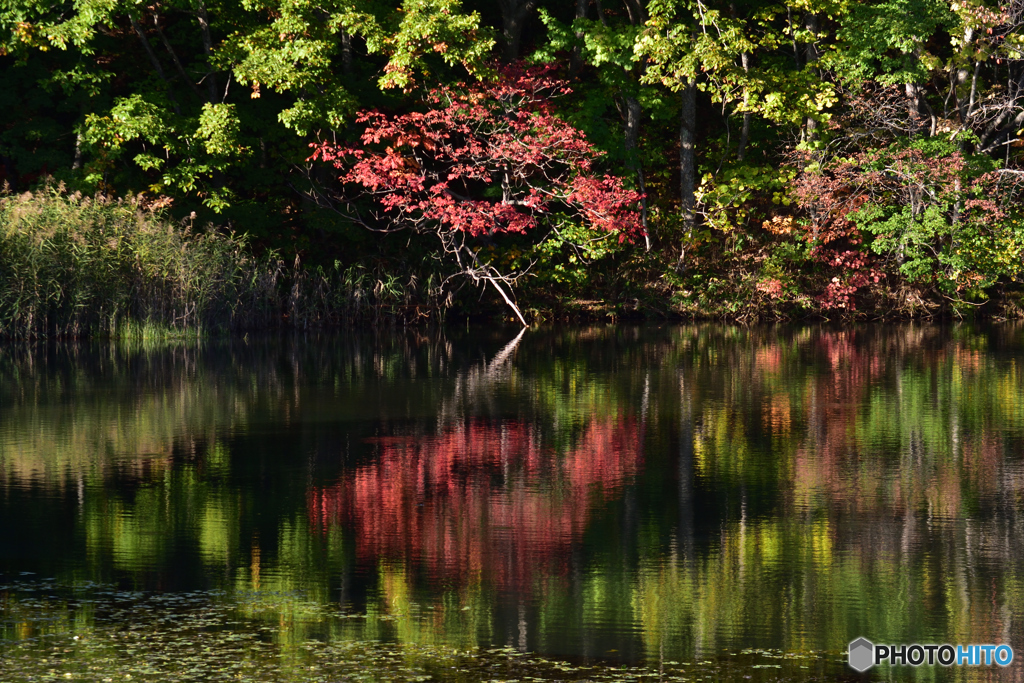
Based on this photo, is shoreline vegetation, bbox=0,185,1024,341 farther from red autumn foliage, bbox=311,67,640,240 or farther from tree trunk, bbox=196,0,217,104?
tree trunk, bbox=196,0,217,104

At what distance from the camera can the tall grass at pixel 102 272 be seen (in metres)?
24.2

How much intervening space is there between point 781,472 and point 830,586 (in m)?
3.52

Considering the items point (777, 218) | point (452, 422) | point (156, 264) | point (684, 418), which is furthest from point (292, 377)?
point (777, 218)

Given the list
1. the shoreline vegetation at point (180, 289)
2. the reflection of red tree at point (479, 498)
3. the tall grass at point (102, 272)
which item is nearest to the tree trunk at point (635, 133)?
the shoreline vegetation at point (180, 289)

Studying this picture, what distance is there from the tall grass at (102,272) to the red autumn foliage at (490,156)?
13.8 ft

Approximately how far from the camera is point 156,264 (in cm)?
2512

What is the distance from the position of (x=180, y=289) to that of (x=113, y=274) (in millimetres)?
1245

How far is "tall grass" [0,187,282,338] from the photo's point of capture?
79.3 feet

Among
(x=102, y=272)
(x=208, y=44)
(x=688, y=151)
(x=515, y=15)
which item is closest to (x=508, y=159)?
(x=515, y=15)

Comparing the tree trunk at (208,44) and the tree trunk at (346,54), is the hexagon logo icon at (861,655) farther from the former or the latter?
the tree trunk at (346,54)

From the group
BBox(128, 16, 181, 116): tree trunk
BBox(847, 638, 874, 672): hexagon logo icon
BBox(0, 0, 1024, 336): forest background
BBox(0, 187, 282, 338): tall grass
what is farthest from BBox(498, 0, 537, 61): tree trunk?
BBox(847, 638, 874, 672): hexagon logo icon

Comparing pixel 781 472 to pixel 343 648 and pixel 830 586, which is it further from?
pixel 343 648

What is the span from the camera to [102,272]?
81.1 ft

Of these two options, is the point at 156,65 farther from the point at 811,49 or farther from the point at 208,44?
the point at 811,49
